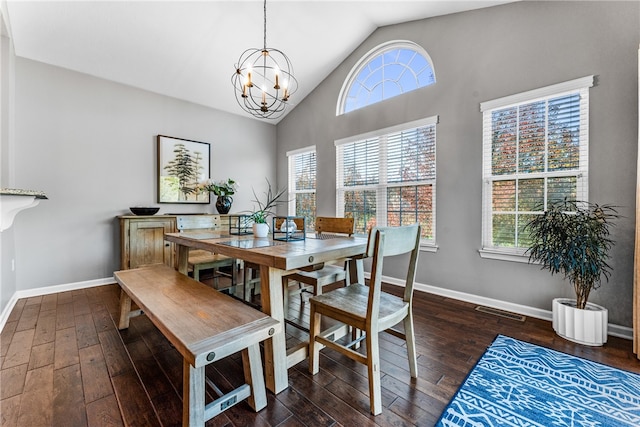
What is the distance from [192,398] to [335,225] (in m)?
1.78

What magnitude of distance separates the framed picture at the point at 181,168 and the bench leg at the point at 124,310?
207 cm

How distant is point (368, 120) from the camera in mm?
3861

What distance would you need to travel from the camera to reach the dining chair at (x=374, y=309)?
1.34 m

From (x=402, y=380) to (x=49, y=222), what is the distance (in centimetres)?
424

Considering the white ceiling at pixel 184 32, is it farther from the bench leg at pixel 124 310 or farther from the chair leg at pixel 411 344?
the chair leg at pixel 411 344

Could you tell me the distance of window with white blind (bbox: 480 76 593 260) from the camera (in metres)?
2.36

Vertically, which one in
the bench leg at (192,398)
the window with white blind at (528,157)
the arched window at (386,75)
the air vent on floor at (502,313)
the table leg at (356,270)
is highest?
the arched window at (386,75)

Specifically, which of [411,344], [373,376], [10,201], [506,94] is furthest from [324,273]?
[506,94]

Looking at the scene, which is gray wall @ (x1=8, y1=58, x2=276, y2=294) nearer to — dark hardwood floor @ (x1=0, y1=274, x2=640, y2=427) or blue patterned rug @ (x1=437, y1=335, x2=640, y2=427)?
dark hardwood floor @ (x1=0, y1=274, x2=640, y2=427)

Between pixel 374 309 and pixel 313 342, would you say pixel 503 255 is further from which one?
pixel 313 342

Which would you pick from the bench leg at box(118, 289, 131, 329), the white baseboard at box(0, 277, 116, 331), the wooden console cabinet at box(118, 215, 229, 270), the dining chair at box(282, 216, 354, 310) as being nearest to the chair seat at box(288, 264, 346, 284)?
the dining chair at box(282, 216, 354, 310)

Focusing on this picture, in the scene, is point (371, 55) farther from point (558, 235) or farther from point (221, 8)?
point (558, 235)

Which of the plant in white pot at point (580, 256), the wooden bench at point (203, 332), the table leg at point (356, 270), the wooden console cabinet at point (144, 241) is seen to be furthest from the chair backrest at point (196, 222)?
the plant in white pot at point (580, 256)

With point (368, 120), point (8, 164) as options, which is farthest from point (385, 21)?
point (8, 164)
